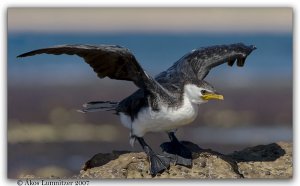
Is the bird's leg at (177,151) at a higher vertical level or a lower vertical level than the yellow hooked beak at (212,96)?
lower

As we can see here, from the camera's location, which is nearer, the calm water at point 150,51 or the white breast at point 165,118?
the white breast at point 165,118

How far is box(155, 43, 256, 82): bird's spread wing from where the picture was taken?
10.4 m

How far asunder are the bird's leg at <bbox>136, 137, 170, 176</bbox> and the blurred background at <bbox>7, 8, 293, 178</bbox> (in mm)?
119

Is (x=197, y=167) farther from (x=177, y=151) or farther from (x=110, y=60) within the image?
(x=110, y=60)

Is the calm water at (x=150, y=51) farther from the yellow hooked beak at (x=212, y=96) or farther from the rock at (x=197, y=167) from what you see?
the yellow hooked beak at (x=212, y=96)

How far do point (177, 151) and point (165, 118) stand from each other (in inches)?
16.2

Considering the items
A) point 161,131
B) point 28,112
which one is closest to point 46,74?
point 28,112

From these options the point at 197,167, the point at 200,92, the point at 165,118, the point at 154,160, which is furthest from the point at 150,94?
the point at 197,167

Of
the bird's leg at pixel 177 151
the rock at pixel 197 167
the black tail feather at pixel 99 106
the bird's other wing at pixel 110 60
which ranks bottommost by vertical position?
the rock at pixel 197 167

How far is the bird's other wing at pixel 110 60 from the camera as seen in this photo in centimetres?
976

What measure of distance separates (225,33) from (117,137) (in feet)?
2.99

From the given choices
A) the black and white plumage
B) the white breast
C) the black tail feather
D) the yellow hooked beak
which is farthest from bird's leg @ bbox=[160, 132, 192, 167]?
the yellow hooked beak

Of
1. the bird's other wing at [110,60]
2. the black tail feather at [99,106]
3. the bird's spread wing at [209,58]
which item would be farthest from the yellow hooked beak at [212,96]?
the black tail feather at [99,106]

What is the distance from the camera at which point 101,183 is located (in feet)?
33.4
